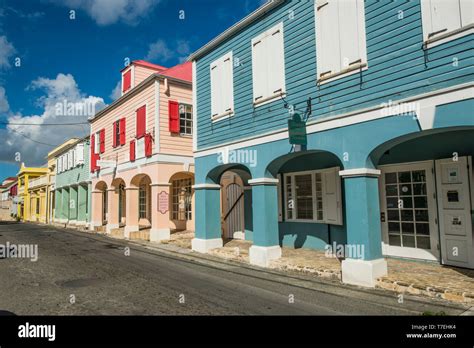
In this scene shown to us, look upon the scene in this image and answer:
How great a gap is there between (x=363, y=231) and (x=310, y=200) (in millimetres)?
3548

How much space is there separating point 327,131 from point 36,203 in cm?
4017

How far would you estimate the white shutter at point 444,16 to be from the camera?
5393 millimetres

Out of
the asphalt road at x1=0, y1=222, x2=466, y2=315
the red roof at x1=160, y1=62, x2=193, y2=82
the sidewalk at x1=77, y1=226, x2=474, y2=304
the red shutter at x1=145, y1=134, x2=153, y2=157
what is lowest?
the asphalt road at x1=0, y1=222, x2=466, y2=315

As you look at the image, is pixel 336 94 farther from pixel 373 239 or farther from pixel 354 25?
pixel 373 239

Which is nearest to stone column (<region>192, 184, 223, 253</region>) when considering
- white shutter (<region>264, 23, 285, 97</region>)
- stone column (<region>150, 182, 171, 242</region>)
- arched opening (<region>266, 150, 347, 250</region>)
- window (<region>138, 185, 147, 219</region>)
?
arched opening (<region>266, 150, 347, 250</region>)

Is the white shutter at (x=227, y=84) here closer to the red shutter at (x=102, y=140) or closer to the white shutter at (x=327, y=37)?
the white shutter at (x=327, y=37)

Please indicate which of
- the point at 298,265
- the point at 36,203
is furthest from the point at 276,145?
the point at 36,203

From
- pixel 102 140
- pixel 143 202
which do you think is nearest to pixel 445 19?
pixel 143 202

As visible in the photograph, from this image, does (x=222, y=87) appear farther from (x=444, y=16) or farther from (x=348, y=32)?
(x=444, y=16)

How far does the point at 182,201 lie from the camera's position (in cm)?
1655

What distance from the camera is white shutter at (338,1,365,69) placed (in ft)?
22.3

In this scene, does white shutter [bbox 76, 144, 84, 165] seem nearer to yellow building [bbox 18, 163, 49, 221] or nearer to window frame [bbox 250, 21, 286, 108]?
window frame [bbox 250, 21, 286, 108]

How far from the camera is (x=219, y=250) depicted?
10391 mm

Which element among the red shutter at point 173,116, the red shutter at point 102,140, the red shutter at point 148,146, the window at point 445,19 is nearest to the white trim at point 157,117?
the red shutter at point 148,146
